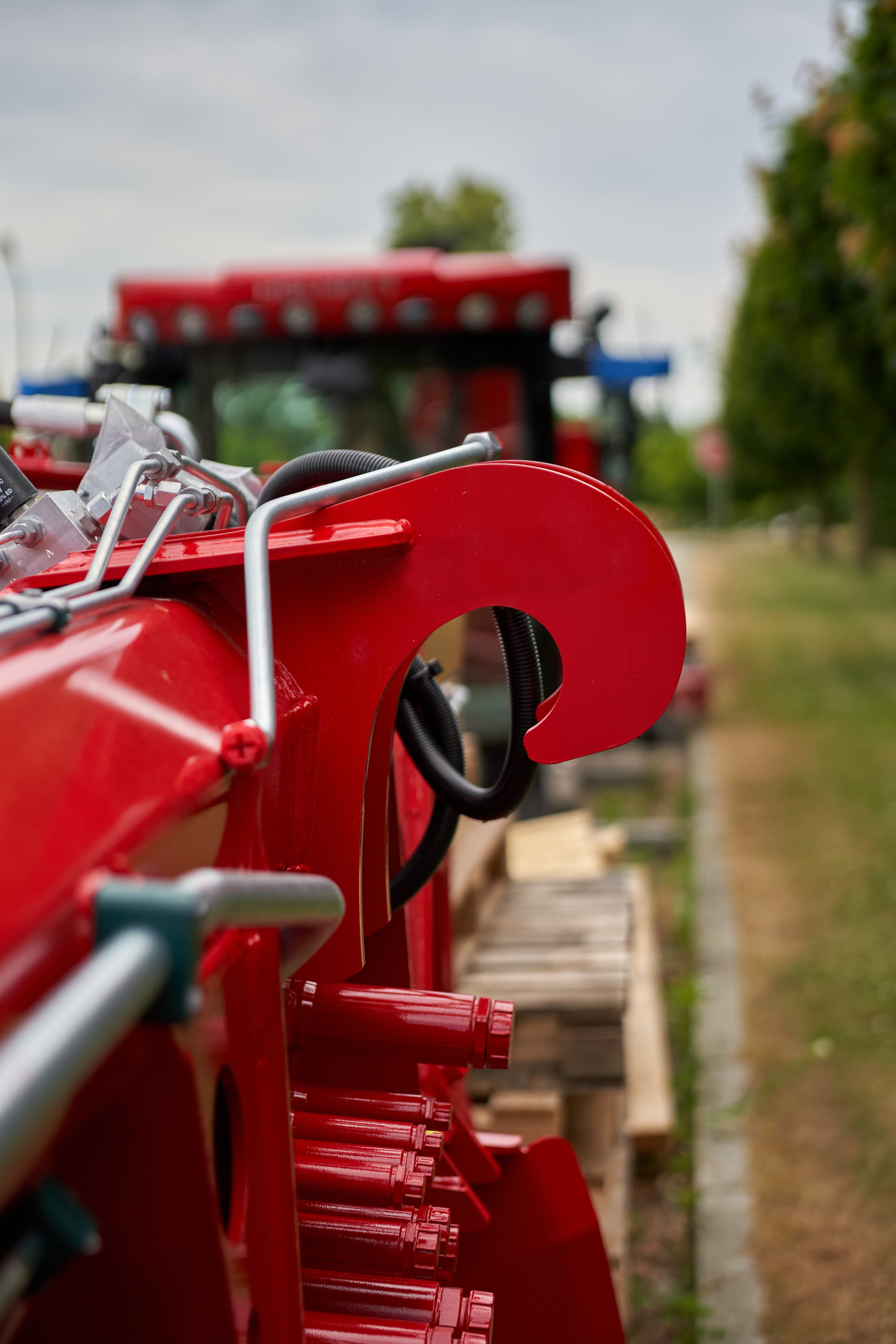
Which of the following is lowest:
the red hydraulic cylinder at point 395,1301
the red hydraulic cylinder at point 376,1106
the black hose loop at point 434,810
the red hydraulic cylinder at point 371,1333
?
the red hydraulic cylinder at point 395,1301

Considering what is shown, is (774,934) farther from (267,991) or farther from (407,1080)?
(267,991)

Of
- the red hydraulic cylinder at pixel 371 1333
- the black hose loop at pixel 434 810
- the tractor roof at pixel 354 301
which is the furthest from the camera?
the tractor roof at pixel 354 301

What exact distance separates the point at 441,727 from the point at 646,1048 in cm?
216

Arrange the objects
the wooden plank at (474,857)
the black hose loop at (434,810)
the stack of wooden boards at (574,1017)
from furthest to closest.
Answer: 1. the wooden plank at (474,857)
2. the stack of wooden boards at (574,1017)
3. the black hose loop at (434,810)

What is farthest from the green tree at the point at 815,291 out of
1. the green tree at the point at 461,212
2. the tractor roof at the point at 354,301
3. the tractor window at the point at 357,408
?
the green tree at the point at 461,212

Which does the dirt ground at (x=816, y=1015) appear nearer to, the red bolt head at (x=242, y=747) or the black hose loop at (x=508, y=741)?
the black hose loop at (x=508, y=741)

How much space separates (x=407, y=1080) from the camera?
1770mm

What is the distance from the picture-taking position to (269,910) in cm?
94

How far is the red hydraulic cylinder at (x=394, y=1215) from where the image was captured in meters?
1.45

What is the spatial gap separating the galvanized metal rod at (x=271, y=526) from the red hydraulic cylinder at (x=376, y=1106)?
571mm

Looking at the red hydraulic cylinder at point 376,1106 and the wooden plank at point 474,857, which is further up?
the red hydraulic cylinder at point 376,1106

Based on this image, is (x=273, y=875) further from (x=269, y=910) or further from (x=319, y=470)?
(x=319, y=470)

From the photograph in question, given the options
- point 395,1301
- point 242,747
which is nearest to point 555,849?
point 395,1301

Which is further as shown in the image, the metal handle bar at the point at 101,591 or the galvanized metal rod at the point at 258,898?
the metal handle bar at the point at 101,591
